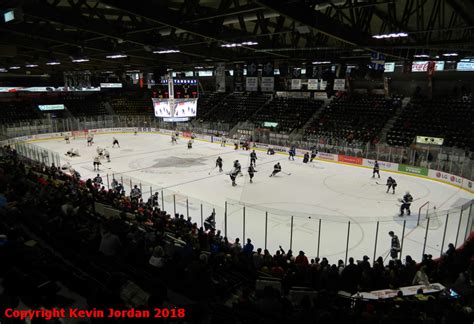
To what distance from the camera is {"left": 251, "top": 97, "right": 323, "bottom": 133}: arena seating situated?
3562 cm

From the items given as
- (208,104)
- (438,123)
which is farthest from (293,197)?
(208,104)

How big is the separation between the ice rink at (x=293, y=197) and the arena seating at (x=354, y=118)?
415cm

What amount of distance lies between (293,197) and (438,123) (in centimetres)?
1598

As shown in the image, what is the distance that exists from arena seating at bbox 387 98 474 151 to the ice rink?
15.3 feet

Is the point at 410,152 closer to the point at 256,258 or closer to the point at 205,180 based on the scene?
the point at 205,180

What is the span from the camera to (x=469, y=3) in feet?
36.3

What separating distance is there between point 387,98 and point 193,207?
26.4 metres

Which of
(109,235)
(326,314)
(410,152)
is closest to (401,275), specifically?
(326,314)

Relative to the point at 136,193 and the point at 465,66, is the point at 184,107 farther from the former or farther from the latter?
the point at 465,66

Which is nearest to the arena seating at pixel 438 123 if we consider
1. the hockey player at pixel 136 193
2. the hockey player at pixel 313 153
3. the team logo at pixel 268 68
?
the hockey player at pixel 313 153

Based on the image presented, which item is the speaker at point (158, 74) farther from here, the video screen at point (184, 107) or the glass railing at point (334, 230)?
the glass railing at point (334, 230)

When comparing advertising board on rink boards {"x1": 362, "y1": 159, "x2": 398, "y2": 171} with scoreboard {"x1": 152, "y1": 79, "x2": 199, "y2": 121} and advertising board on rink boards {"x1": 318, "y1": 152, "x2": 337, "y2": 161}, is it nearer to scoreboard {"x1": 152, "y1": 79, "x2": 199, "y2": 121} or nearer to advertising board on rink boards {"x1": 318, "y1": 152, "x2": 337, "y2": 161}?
advertising board on rink boards {"x1": 318, "y1": 152, "x2": 337, "y2": 161}

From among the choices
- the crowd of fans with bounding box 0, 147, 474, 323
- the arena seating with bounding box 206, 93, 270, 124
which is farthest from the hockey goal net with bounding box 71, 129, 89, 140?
the crowd of fans with bounding box 0, 147, 474, 323

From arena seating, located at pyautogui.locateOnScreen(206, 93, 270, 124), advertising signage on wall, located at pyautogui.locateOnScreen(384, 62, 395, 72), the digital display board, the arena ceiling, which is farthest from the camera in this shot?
the digital display board
